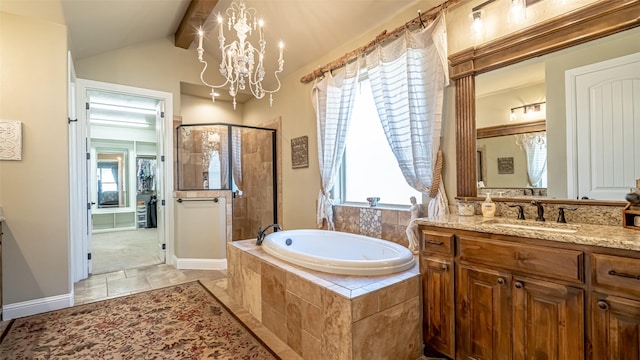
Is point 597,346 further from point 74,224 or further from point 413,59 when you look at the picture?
point 74,224

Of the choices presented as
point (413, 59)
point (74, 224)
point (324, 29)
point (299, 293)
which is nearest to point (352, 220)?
point (299, 293)

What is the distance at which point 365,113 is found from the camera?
3.29 metres

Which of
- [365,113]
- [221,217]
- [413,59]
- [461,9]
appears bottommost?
[221,217]

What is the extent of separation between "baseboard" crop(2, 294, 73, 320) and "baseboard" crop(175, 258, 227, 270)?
133 centimetres

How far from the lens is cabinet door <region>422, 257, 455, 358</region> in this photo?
5.81ft

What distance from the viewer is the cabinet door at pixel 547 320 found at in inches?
51.8

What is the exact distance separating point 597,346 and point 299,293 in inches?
58.5

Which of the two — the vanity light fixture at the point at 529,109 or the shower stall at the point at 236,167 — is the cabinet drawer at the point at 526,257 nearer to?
the vanity light fixture at the point at 529,109

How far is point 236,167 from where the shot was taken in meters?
4.52

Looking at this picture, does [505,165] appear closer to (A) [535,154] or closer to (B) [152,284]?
(A) [535,154]

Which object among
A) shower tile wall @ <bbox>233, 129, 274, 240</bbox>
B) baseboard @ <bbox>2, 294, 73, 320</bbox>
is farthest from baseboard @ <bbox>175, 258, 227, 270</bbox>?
baseboard @ <bbox>2, 294, 73, 320</bbox>

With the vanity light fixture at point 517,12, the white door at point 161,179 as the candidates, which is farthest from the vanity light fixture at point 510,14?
the white door at point 161,179

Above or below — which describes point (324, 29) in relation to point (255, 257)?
above

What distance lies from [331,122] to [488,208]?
190 cm
